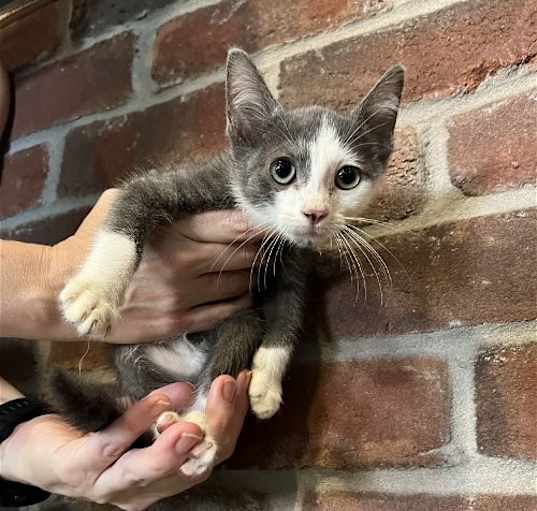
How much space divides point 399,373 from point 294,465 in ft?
0.53

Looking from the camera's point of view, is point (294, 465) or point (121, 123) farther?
point (121, 123)

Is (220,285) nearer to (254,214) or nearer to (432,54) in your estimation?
(254,214)

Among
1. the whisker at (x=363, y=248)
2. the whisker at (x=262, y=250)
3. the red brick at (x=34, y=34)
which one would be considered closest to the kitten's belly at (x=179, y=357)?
the whisker at (x=262, y=250)

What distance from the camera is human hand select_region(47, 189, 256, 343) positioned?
709mm

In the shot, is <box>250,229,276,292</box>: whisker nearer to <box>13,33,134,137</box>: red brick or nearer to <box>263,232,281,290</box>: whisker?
<box>263,232,281,290</box>: whisker

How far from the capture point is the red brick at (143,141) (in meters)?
0.89

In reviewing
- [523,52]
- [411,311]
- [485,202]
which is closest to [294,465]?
[411,311]

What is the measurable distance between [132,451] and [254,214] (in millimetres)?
277

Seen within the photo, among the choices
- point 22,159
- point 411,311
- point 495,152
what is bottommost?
point 411,311

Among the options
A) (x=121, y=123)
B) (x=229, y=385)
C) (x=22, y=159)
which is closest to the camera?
(x=229, y=385)

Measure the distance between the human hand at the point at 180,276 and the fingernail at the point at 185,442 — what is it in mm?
167

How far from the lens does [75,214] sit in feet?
3.31

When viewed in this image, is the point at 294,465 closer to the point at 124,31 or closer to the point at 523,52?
the point at 523,52

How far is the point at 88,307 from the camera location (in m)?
0.59
